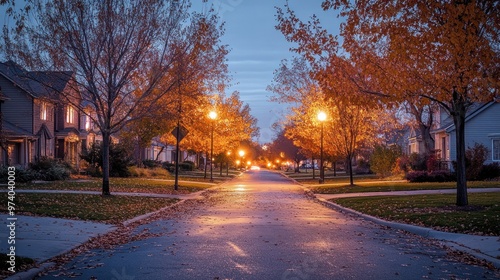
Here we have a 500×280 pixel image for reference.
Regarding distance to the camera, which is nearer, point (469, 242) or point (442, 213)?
point (469, 242)

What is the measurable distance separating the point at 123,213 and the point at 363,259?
33.1ft

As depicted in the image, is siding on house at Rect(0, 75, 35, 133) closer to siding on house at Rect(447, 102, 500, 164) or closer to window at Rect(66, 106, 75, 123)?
window at Rect(66, 106, 75, 123)

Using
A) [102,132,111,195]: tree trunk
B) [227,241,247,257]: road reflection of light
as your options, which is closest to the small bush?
[102,132,111,195]: tree trunk

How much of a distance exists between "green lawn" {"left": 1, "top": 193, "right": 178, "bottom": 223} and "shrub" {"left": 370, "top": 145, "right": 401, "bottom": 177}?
26510 millimetres

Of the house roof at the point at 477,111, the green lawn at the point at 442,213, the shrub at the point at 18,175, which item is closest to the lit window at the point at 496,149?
the house roof at the point at 477,111

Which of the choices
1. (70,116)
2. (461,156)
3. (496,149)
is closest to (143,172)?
(70,116)

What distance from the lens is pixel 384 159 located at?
46375 millimetres

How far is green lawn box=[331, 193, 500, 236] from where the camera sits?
553 inches

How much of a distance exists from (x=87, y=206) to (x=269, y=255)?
34.3ft

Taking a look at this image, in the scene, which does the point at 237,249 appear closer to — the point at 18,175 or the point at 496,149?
the point at 18,175

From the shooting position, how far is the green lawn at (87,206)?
1659 cm

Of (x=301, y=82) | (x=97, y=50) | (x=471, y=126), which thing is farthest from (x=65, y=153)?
(x=471, y=126)

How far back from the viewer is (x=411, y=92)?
1642 centimetres

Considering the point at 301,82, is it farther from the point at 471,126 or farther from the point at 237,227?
the point at 237,227
